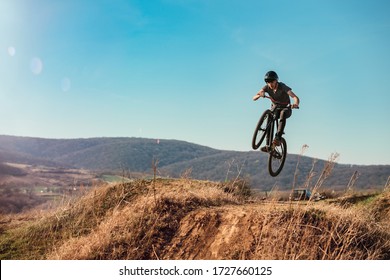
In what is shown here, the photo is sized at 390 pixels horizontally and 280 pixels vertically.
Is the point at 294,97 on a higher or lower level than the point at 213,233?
higher

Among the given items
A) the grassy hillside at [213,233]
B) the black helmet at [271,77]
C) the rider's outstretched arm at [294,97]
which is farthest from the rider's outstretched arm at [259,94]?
the grassy hillside at [213,233]

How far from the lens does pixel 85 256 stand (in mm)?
10164

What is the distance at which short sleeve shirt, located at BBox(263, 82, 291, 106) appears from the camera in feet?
40.9

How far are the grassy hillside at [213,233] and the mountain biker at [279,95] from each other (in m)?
3.14

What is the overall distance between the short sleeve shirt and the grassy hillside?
3533mm

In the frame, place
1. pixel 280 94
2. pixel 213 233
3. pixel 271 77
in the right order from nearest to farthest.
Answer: pixel 213 233 < pixel 271 77 < pixel 280 94

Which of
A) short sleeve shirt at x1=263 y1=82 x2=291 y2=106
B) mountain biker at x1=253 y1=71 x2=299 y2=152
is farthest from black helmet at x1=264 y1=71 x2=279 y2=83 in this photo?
short sleeve shirt at x1=263 y1=82 x2=291 y2=106

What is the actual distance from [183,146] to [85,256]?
184859 millimetres

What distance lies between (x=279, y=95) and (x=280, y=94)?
0.05 metres

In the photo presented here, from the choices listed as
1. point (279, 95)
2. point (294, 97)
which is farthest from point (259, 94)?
point (294, 97)

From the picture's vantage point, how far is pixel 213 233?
996 cm

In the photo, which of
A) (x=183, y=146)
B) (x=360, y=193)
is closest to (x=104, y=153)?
(x=183, y=146)

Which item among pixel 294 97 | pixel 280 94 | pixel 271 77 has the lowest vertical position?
pixel 294 97

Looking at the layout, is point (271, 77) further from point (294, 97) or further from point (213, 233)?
point (213, 233)
